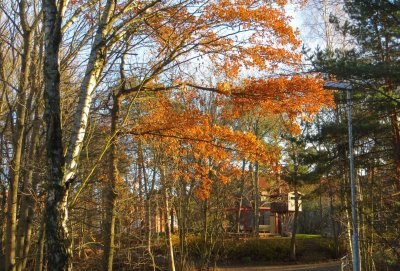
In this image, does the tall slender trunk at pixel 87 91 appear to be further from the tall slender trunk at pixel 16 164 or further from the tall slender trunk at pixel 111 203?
the tall slender trunk at pixel 16 164

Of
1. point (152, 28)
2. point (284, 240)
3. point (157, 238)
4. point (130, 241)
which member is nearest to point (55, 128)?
point (152, 28)

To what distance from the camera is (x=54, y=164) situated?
4828mm

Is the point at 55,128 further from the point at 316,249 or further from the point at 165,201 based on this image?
the point at 316,249

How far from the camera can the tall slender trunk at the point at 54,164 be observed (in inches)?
185

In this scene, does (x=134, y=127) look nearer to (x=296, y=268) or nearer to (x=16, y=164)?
(x=16, y=164)

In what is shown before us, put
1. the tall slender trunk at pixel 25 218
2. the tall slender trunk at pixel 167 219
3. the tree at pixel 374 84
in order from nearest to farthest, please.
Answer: the tall slender trunk at pixel 25 218 → the tree at pixel 374 84 → the tall slender trunk at pixel 167 219

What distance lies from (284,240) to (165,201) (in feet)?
51.8

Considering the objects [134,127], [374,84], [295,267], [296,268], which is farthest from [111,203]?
[295,267]

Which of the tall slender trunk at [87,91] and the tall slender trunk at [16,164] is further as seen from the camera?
the tall slender trunk at [16,164]

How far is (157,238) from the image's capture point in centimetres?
1866

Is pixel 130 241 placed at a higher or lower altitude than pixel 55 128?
lower

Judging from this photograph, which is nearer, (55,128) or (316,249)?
(55,128)

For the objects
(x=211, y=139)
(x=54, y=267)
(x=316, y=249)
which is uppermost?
(x=211, y=139)

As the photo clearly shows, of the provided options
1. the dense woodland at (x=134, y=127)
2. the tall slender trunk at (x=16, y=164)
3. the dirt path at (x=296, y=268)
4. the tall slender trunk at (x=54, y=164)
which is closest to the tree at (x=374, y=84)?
the dense woodland at (x=134, y=127)
